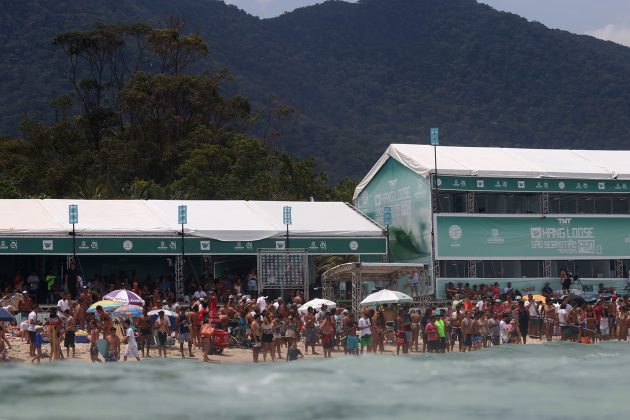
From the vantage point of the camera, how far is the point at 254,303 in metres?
29.5

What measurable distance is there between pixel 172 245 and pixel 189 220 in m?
1.34

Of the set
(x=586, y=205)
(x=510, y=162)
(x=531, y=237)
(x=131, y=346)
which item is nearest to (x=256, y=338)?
(x=131, y=346)

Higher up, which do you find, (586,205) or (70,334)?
(586,205)

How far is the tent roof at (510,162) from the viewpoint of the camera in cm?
3684

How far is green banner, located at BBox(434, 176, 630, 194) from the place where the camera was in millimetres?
36469

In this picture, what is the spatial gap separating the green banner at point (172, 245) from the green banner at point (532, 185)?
3.32m

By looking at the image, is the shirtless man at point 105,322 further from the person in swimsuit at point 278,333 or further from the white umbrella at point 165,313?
the person in swimsuit at point 278,333

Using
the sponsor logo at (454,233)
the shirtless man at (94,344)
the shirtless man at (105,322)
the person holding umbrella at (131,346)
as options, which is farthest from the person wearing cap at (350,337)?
the sponsor logo at (454,233)

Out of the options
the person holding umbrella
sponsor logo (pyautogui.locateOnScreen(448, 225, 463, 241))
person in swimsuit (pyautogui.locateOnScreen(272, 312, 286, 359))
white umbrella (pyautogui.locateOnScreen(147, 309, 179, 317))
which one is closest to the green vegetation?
sponsor logo (pyautogui.locateOnScreen(448, 225, 463, 241))

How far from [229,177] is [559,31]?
109225 millimetres

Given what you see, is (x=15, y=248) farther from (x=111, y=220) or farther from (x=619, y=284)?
(x=619, y=284)

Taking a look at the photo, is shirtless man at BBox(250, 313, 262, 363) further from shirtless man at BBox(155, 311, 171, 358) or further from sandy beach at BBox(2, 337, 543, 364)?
shirtless man at BBox(155, 311, 171, 358)

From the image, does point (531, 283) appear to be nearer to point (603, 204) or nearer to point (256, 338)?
point (603, 204)

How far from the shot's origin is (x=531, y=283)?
36812 mm
